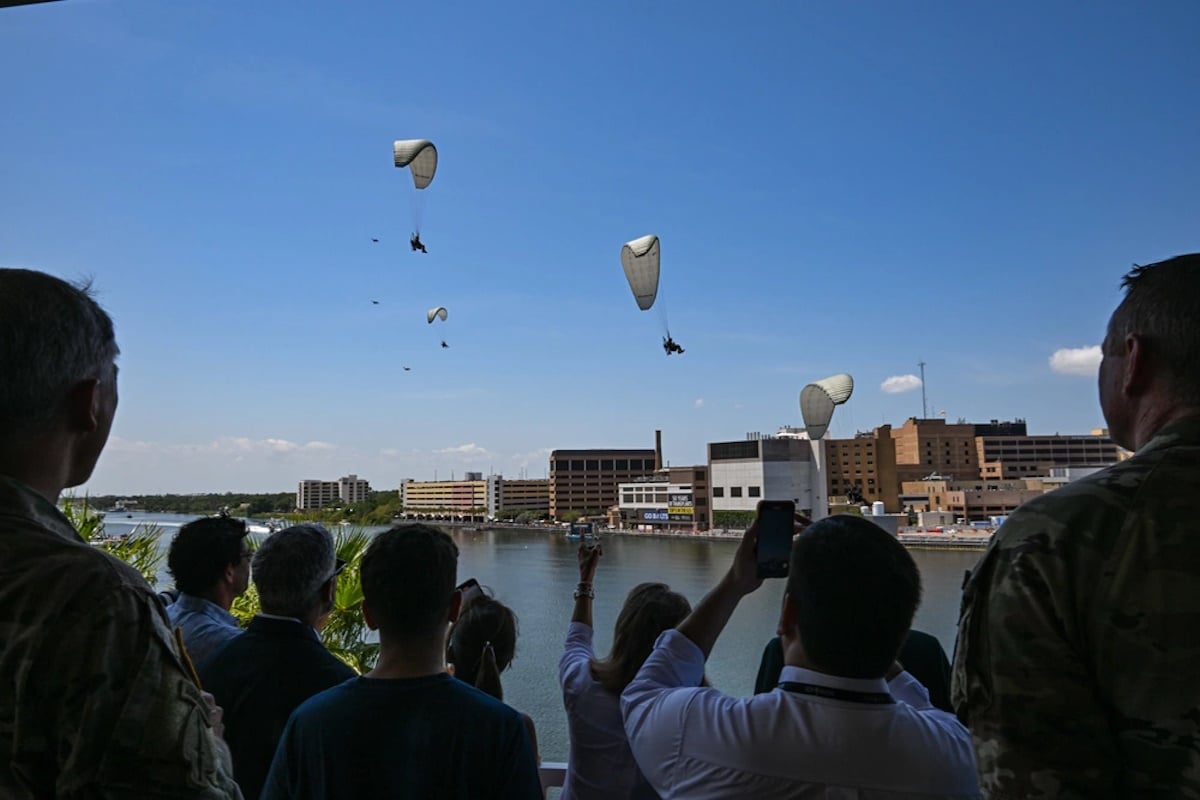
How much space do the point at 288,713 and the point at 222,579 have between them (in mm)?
614

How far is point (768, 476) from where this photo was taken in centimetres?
3766

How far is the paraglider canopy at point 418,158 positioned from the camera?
51.3 ft

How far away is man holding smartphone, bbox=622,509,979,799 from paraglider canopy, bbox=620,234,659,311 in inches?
638

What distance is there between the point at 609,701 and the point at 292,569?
2.47ft

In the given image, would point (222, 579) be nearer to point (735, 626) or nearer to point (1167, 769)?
point (1167, 769)

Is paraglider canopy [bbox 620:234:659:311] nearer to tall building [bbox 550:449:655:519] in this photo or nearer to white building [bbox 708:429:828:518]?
white building [bbox 708:429:828:518]

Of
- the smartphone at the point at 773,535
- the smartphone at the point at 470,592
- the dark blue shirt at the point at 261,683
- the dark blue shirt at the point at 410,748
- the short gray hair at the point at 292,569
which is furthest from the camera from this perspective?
the smartphone at the point at 470,592

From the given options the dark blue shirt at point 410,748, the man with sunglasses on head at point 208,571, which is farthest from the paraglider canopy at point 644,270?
the dark blue shirt at point 410,748

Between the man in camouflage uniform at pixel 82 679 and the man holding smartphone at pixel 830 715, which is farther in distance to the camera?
the man holding smartphone at pixel 830 715

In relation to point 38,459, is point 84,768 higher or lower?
lower

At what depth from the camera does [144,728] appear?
2.10 feet

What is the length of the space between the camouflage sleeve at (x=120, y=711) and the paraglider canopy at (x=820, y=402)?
127 feet

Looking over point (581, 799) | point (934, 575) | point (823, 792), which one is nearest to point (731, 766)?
point (823, 792)

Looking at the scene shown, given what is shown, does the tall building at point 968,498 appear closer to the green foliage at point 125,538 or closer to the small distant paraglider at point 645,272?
the small distant paraglider at point 645,272
